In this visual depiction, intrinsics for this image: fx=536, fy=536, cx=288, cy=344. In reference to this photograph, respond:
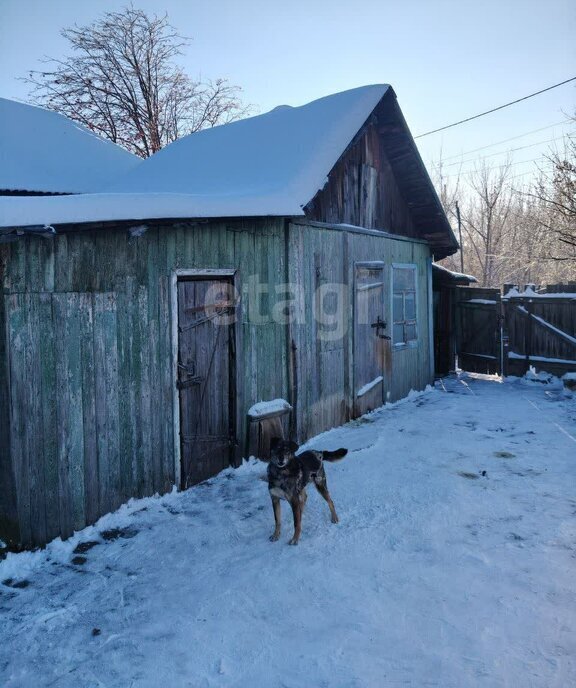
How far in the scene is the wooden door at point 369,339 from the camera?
8742 mm

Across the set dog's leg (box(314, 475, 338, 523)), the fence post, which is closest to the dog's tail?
dog's leg (box(314, 475, 338, 523))

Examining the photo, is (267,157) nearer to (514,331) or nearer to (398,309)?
(398,309)

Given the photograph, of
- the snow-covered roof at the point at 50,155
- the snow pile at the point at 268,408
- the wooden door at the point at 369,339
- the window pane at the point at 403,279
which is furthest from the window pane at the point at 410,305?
the snow-covered roof at the point at 50,155

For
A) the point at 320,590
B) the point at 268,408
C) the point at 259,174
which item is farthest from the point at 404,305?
the point at 320,590

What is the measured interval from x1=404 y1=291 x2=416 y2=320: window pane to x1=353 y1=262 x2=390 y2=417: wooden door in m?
1.08

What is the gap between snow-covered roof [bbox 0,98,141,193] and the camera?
9.62m

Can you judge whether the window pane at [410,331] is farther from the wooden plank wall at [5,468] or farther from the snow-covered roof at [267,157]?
the wooden plank wall at [5,468]

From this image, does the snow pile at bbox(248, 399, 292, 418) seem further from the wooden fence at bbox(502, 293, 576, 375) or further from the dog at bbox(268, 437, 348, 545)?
the wooden fence at bbox(502, 293, 576, 375)

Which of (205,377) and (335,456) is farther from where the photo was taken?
(205,377)

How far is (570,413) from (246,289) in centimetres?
600

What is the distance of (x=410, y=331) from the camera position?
1078 centimetres

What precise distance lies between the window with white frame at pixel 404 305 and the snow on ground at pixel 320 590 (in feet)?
14.6

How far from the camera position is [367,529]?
4598mm

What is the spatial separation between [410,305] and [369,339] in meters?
2.02
